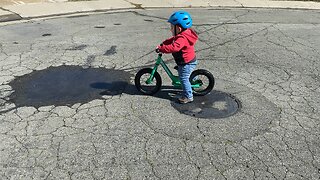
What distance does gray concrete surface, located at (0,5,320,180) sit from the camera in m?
3.79

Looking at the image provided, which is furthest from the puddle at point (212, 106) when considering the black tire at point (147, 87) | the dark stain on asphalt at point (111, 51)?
the dark stain on asphalt at point (111, 51)

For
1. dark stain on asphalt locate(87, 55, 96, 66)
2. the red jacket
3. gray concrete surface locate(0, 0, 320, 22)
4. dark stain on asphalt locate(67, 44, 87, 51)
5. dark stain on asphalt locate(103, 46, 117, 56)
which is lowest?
dark stain on asphalt locate(87, 55, 96, 66)

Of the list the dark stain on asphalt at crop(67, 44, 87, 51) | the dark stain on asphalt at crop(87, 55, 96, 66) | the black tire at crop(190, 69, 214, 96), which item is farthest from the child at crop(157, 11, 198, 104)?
the dark stain on asphalt at crop(67, 44, 87, 51)

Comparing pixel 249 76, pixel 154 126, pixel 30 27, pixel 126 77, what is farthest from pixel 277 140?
pixel 30 27

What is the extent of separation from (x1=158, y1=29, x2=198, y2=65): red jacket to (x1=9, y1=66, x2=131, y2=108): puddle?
4.29 ft

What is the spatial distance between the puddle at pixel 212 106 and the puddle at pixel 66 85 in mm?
1306

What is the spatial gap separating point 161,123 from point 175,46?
1.17m

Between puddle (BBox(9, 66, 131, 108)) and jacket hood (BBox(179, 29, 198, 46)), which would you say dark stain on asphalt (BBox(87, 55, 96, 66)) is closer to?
puddle (BBox(9, 66, 131, 108))

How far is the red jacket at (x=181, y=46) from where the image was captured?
4.78 m

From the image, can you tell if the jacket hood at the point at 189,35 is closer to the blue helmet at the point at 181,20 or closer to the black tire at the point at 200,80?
the blue helmet at the point at 181,20

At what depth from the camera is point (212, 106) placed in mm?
5188

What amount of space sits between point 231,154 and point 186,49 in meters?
1.79

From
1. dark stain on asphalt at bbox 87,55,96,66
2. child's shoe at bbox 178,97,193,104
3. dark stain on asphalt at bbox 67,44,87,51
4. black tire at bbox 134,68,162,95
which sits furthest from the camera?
dark stain on asphalt at bbox 67,44,87,51

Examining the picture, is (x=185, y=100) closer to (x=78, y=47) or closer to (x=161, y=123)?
(x=161, y=123)
